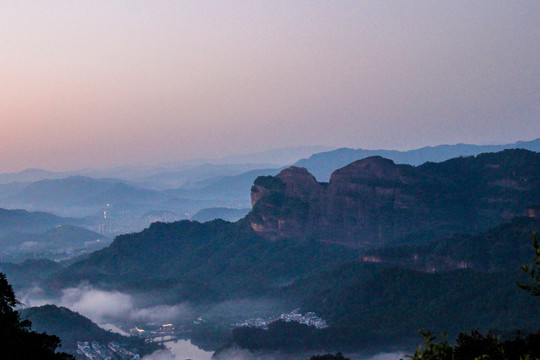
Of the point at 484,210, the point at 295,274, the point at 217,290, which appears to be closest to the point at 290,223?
the point at 295,274

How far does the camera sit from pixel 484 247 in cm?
12006

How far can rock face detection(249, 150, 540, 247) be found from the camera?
168 m

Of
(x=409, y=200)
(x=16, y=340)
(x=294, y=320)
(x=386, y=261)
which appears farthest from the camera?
(x=409, y=200)

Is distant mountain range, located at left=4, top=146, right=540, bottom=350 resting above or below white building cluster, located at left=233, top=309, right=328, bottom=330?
above

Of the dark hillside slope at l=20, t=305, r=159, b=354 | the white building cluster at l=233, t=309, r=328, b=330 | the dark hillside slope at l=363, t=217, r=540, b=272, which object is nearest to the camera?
the dark hillside slope at l=20, t=305, r=159, b=354

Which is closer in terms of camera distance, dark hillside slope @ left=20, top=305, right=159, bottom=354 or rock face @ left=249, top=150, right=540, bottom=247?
dark hillside slope @ left=20, top=305, right=159, bottom=354

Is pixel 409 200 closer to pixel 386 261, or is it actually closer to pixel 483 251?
pixel 386 261

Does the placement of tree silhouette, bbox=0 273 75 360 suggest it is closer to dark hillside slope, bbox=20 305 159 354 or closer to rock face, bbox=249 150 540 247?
dark hillside slope, bbox=20 305 159 354

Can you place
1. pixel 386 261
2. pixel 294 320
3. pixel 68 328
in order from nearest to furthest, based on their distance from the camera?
pixel 68 328 → pixel 294 320 → pixel 386 261

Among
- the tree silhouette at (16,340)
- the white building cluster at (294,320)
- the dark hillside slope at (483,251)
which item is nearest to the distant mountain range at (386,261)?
the dark hillside slope at (483,251)

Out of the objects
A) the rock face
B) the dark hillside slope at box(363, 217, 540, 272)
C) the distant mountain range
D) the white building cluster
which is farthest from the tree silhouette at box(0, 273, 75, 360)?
the rock face

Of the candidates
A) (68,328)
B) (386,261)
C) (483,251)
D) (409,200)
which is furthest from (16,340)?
(409,200)

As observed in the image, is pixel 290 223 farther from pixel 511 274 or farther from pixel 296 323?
pixel 511 274

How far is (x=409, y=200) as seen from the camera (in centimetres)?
17962
